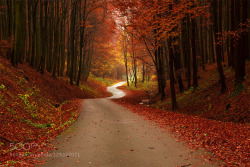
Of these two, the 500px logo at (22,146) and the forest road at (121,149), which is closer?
the forest road at (121,149)

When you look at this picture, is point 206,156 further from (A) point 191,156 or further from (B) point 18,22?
(B) point 18,22

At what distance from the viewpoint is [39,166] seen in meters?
4.97

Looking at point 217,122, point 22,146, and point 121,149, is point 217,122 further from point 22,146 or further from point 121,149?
point 22,146

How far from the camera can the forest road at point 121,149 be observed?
5.10 m

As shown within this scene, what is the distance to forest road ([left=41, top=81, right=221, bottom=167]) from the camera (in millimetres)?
5098

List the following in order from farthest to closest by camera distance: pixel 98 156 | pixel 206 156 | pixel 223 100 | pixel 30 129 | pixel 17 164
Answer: pixel 223 100 < pixel 30 129 < pixel 98 156 < pixel 206 156 < pixel 17 164

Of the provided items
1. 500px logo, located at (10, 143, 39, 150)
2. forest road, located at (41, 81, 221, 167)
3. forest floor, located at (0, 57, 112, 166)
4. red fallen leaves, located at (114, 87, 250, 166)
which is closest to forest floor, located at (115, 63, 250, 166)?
red fallen leaves, located at (114, 87, 250, 166)

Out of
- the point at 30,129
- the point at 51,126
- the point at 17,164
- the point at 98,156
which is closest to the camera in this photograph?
the point at 17,164

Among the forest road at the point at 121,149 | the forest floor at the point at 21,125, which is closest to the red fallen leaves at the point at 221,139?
the forest road at the point at 121,149

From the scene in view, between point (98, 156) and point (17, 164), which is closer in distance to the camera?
point (17, 164)

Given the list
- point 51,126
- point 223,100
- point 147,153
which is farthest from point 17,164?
point 223,100

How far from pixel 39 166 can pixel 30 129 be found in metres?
3.95

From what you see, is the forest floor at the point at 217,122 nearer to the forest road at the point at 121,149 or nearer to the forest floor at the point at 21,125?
the forest road at the point at 121,149

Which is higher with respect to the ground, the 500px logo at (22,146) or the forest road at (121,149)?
the 500px logo at (22,146)
